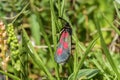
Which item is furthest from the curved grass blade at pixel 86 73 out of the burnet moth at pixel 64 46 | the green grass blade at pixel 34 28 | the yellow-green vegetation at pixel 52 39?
the green grass blade at pixel 34 28

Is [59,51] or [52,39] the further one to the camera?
[52,39]

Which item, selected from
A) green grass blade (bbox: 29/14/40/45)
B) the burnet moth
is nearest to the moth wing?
the burnet moth

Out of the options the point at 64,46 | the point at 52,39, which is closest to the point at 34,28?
the point at 52,39

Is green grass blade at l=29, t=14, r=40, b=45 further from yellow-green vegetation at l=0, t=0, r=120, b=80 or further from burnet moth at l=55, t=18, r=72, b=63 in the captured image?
burnet moth at l=55, t=18, r=72, b=63

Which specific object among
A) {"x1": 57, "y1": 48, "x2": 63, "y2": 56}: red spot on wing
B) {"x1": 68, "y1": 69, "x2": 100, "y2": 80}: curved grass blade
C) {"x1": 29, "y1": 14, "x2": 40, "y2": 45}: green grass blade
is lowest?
{"x1": 68, "y1": 69, "x2": 100, "y2": 80}: curved grass blade

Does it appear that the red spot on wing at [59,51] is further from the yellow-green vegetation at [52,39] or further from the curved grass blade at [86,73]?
the curved grass blade at [86,73]

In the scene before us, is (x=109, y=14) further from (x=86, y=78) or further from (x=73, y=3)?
(x=86, y=78)

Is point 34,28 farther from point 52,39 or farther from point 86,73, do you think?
point 86,73

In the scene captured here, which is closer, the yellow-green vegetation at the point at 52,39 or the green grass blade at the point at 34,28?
Answer: the yellow-green vegetation at the point at 52,39

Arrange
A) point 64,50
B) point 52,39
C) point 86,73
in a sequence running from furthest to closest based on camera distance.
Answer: point 52,39, point 86,73, point 64,50

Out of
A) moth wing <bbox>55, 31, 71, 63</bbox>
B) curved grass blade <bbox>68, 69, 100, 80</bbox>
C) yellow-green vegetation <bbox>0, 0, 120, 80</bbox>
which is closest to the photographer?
moth wing <bbox>55, 31, 71, 63</bbox>
